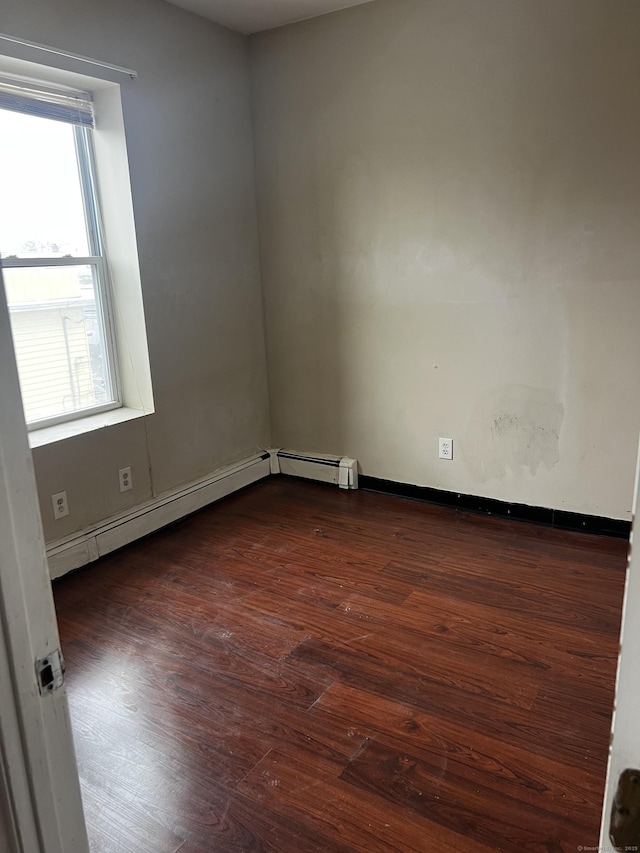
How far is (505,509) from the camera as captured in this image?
3.31 meters

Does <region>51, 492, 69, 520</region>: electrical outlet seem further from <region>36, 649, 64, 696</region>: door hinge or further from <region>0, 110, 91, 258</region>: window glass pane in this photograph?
<region>36, 649, 64, 696</region>: door hinge

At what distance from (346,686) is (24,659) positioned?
1535 millimetres

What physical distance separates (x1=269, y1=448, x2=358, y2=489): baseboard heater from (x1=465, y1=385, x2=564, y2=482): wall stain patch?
721 millimetres

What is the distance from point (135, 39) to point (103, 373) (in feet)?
5.11

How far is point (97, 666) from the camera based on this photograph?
88.2 inches

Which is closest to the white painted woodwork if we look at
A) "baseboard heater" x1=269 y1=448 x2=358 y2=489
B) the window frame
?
the window frame

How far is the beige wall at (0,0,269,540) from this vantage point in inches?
112

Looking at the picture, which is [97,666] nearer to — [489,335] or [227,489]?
[227,489]

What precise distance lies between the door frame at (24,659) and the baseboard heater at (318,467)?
300 cm

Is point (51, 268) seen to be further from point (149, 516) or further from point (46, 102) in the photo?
point (149, 516)

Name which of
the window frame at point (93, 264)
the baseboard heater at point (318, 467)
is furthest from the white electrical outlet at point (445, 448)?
the window frame at point (93, 264)

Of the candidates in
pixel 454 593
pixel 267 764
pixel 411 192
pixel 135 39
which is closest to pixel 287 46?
pixel 135 39

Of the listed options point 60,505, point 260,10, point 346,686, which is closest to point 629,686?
point 346,686

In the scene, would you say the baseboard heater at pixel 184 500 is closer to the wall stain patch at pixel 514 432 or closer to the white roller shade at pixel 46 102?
the wall stain patch at pixel 514 432
